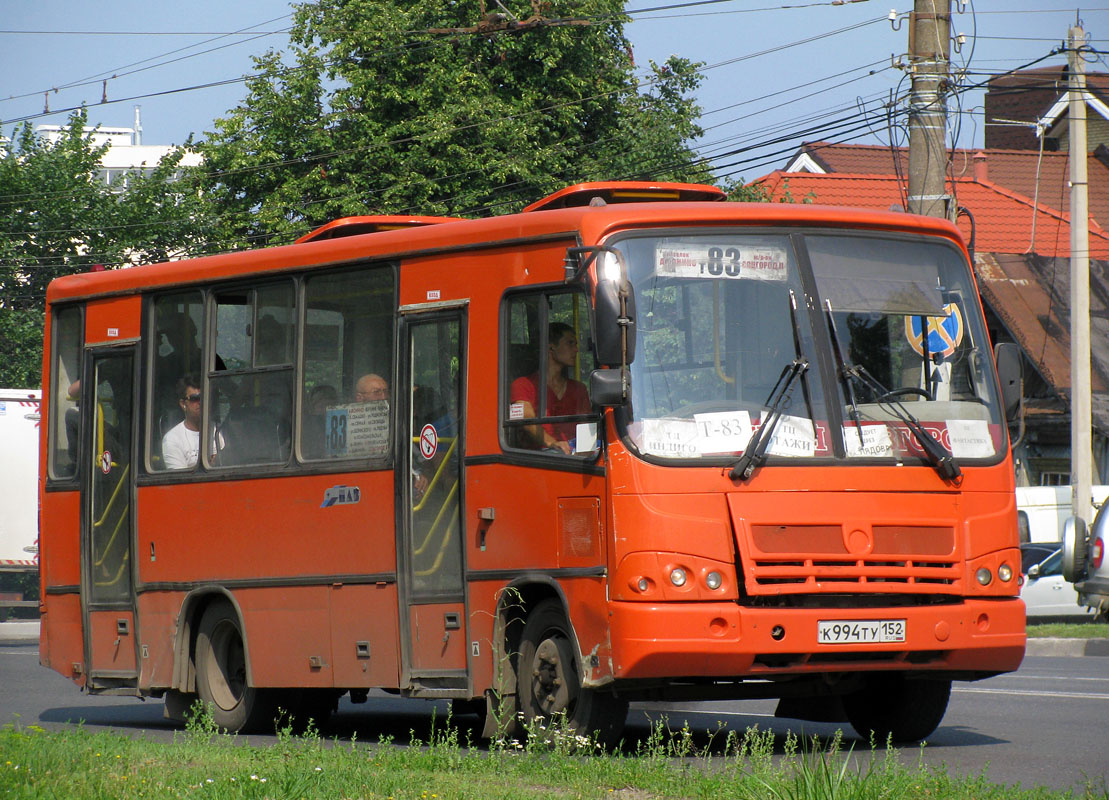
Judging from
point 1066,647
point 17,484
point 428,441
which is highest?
point 17,484

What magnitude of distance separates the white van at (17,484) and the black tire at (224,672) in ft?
57.0

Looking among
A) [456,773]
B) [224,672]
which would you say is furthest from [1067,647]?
[456,773]

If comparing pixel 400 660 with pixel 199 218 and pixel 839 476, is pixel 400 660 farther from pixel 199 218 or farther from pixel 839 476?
pixel 199 218

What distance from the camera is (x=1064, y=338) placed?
3312 cm

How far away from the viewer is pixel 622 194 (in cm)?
1068

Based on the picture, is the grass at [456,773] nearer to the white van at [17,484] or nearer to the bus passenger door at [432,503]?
the bus passenger door at [432,503]

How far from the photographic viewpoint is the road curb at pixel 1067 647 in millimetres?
21531

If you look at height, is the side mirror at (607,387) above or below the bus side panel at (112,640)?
above

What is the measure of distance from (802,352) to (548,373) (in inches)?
53.6

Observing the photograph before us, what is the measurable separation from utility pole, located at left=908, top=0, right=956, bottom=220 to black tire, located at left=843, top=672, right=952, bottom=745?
264 inches

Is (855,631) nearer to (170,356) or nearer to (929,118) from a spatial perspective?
(170,356)

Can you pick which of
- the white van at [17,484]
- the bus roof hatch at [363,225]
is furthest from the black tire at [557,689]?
the white van at [17,484]

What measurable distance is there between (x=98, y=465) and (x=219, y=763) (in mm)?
4898

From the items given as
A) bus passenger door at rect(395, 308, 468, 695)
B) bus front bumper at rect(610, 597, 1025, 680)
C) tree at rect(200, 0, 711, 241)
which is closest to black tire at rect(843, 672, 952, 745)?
bus front bumper at rect(610, 597, 1025, 680)
